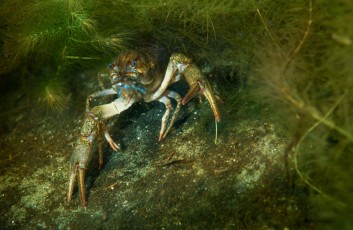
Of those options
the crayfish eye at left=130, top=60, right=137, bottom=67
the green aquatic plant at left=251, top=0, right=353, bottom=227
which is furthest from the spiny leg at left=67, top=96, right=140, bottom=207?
the green aquatic plant at left=251, top=0, right=353, bottom=227

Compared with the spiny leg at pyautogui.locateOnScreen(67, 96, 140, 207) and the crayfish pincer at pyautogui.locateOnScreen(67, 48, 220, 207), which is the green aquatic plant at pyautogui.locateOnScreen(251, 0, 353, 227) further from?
the spiny leg at pyautogui.locateOnScreen(67, 96, 140, 207)

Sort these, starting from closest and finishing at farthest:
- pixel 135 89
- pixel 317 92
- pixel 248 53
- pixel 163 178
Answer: pixel 317 92, pixel 163 178, pixel 248 53, pixel 135 89

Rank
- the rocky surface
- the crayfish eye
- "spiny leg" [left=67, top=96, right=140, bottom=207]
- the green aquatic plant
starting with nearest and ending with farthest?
the green aquatic plant
the rocky surface
"spiny leg" [left=67, top=96, right=140, bottom=207]
the crayfish eye

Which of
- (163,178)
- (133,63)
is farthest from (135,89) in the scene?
(163,178)

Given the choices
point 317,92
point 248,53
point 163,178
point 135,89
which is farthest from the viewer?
point 135,89

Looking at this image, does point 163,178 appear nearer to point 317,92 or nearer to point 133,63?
point 133,63

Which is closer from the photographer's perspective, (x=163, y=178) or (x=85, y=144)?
(x=163, y=178)

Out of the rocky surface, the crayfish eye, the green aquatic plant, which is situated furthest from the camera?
the crayfish eye
